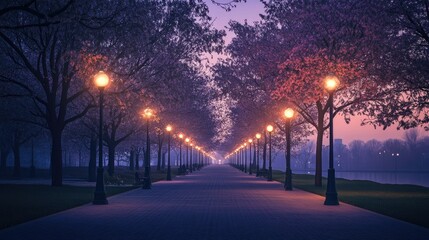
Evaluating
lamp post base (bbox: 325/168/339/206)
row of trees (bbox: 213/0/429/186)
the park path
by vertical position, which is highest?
row of trees (bbox: 213/0/429/186)

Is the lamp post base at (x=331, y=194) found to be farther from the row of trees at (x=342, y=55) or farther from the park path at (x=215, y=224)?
the row of trees at (x=342, y=55)

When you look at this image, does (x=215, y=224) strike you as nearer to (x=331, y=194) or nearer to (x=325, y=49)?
(x=331, y=194)

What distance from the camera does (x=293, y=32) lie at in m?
41.6

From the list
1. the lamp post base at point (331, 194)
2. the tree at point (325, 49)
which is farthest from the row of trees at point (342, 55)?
the lamp post base at point (331, 194)

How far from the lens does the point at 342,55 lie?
41.1 metres

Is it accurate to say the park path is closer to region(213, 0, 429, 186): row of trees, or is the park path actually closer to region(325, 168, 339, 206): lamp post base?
region(325, 168, 339, 206): lamp post base

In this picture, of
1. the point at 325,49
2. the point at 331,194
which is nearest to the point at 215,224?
the point at 331,194

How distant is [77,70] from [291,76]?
44.1 feet

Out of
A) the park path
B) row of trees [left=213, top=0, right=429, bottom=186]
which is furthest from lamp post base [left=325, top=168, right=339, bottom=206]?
row of trees [left=213, top=0, right=429, bottom=186]

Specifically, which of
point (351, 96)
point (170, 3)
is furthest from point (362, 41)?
point (170, 3)

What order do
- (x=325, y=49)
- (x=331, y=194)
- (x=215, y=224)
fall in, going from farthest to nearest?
1. (x=325, y=49)
2. (x=331, y=194)
3. (x=215, y=224)

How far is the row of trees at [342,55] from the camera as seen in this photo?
34.1m

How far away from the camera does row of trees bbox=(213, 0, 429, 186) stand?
34.1 meters

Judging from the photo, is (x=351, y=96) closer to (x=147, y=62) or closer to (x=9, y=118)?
(x=147, y=62)
